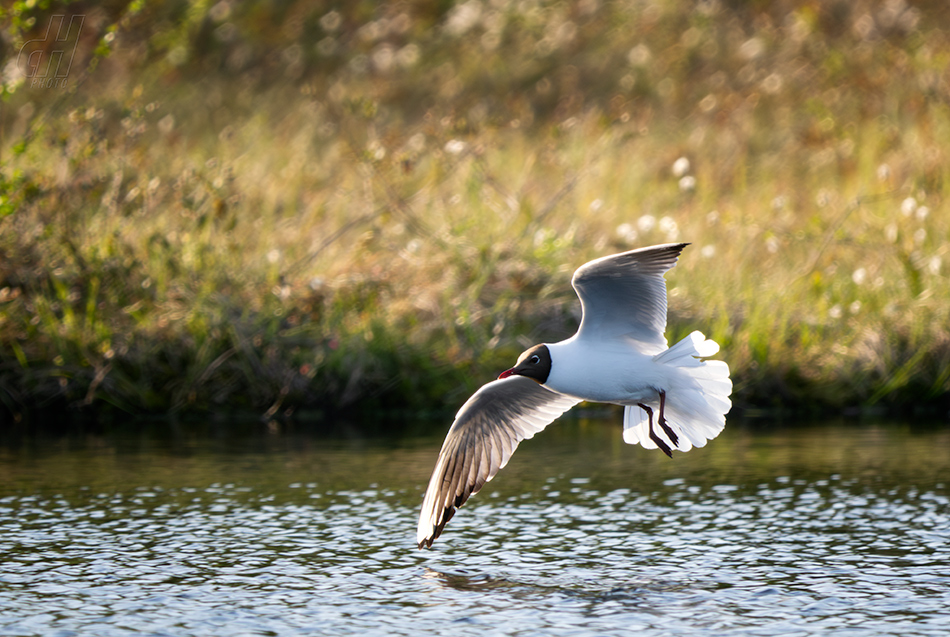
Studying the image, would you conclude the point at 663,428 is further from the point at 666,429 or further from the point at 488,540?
the point at 488,540

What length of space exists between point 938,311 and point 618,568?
20.6 feet

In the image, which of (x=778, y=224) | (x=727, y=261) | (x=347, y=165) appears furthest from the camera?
(x=347, y=165)

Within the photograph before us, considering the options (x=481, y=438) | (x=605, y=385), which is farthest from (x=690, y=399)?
(x=481, y=438)

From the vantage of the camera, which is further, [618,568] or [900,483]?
[900,483]

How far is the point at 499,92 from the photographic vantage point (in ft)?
64.7

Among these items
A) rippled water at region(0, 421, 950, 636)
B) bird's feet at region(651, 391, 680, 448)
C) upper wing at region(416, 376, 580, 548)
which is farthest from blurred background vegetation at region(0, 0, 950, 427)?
bird's feet at region(651, 391, 680, 448)

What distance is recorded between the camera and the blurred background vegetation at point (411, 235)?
11234mm

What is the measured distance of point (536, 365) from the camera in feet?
21.6

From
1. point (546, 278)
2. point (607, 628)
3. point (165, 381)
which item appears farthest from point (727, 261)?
point (607, 628)

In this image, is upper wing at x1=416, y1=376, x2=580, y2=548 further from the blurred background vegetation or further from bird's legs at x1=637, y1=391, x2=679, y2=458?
the blurred background vegetation

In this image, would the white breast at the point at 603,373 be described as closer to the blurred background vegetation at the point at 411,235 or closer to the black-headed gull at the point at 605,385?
the black-headed gull at the point at 605,385

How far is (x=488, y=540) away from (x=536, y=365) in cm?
104

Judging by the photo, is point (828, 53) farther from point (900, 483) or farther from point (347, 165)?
point (900, 483)

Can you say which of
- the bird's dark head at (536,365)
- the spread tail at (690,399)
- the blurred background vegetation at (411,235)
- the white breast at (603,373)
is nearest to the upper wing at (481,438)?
the bird's dark head at (536,365)
